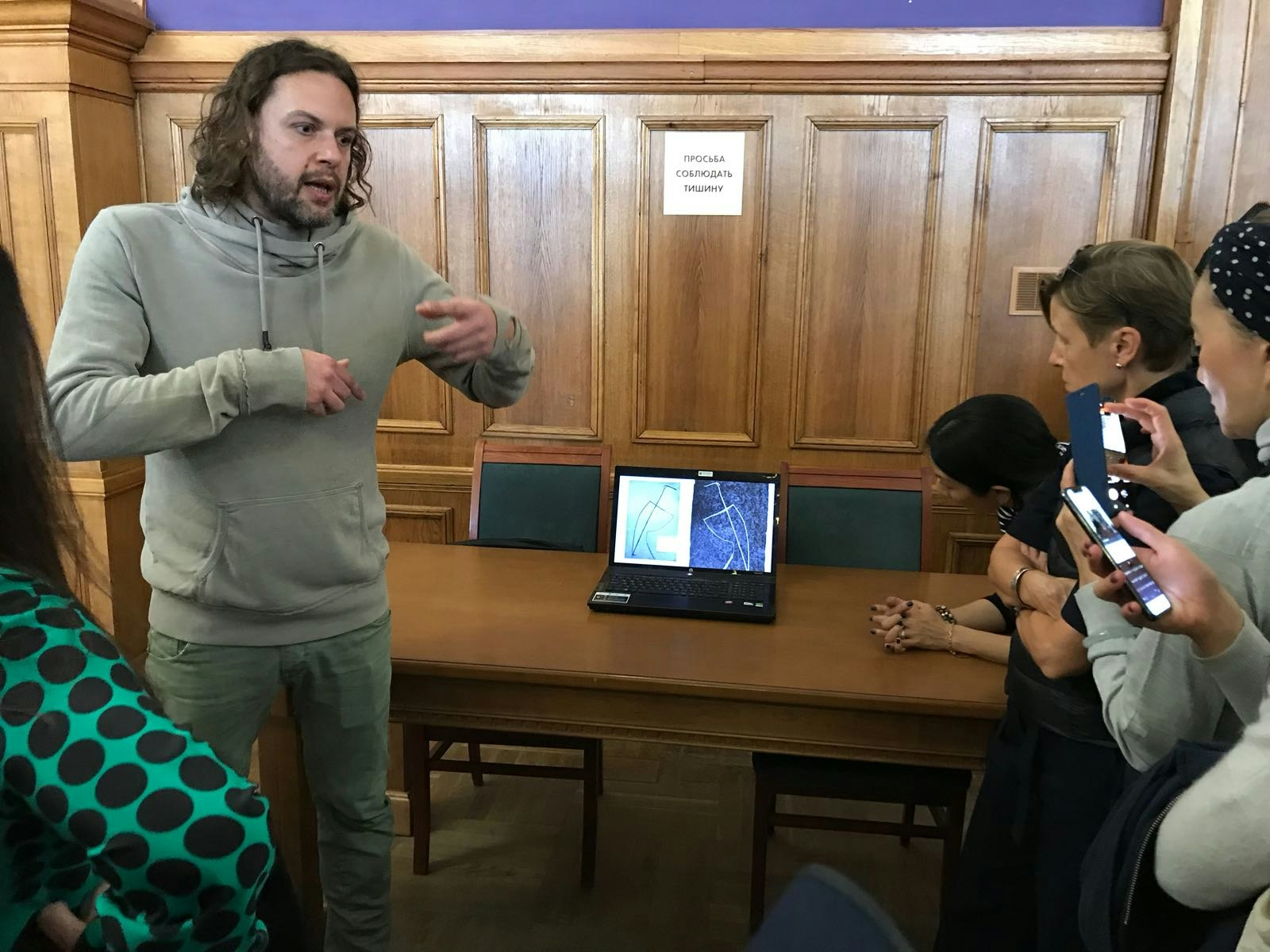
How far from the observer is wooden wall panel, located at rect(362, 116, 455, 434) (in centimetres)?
313

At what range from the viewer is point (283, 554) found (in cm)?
147

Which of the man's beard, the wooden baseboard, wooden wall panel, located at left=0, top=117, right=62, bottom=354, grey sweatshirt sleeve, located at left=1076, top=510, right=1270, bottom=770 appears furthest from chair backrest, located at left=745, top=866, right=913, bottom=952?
wooden wall panel, located at left=0, top=117, right=62, bottom=354

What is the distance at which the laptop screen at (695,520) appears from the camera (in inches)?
81.0

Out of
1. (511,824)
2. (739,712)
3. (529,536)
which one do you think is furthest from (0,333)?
(511,824)

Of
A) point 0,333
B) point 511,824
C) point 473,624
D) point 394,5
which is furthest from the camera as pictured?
point 394,5

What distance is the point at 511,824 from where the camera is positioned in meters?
2.57

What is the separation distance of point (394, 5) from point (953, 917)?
299cm

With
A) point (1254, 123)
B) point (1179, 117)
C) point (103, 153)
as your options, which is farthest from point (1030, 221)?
point (103, 153)

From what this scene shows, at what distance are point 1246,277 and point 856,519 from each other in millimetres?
1482

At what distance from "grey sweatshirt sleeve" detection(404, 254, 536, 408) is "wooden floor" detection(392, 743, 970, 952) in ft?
4.00

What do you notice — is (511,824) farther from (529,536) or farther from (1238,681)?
(1238,681)

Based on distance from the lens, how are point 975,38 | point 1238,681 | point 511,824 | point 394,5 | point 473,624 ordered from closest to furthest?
point 1238,681, point 473,624, point 511,824, point 975,38, point 394,5

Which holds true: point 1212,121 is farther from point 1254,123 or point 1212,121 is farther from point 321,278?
point 321,278

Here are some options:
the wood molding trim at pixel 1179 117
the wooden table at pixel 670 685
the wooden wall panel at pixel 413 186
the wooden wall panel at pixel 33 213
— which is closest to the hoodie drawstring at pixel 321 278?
the wooden table at pixel 670 685
